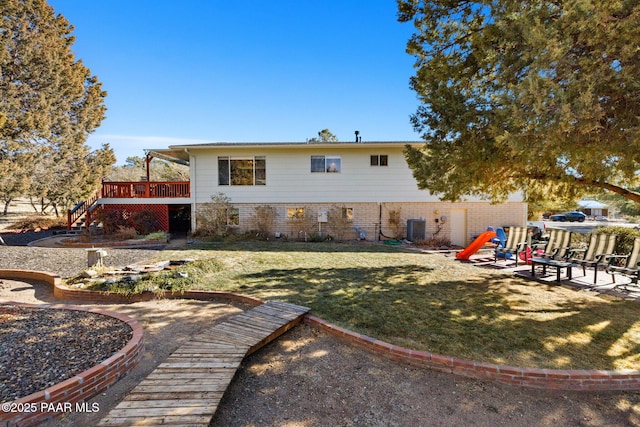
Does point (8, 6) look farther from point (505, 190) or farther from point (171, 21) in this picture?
point (505, 190)

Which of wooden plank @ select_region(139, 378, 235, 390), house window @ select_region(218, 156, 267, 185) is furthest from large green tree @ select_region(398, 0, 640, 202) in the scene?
house window @ select_region(218, 156, 267, 185)

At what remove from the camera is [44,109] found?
1869 centimetres

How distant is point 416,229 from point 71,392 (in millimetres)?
13272

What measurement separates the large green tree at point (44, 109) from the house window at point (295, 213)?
13.3 meters

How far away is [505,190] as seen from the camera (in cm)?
834

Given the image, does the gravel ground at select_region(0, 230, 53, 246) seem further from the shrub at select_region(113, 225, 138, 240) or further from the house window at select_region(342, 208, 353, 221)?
the house window at select_region(342, 208, 353, 221)

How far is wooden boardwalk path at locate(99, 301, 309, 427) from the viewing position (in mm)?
2699

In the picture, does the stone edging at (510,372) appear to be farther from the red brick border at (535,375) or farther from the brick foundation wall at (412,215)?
the brick foundation wall at (412,215)

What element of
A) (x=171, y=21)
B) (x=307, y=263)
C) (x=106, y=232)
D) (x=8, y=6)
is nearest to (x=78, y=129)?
(x=8, y=6)

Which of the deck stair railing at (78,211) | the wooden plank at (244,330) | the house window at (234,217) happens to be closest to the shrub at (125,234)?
the deck stair railing at (78,211)

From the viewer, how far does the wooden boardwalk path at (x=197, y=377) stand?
2.70 meters

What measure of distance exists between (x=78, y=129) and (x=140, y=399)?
25596 mm

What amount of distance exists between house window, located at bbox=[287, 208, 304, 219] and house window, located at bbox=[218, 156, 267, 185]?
181cm

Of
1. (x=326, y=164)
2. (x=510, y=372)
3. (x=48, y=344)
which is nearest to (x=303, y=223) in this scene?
(x=326, y=164)
